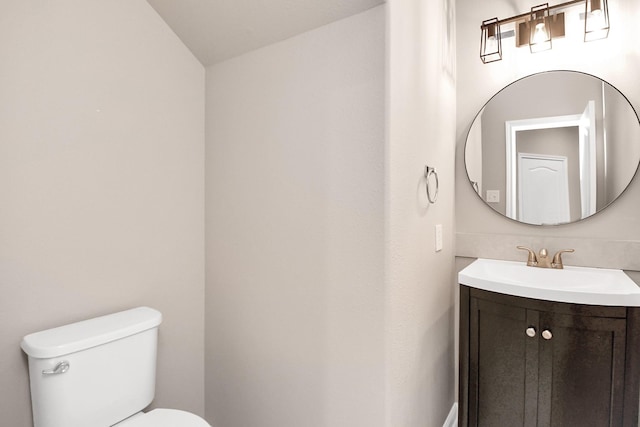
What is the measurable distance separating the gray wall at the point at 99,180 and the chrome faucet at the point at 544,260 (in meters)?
1.73

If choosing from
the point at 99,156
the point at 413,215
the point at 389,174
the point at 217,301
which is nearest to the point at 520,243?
the point at 413,215

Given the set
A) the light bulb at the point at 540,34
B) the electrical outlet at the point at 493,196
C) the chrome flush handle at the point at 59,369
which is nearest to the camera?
the chrome flush handle at the point at 59,369

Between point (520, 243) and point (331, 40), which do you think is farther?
point (520, 243)

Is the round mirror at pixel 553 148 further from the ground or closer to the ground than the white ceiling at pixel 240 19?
closer to the ground

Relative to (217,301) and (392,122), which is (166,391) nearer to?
(217,301)

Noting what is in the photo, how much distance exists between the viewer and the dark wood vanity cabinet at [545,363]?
122 centimetres

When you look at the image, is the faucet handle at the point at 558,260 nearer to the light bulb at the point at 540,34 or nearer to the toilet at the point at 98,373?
the light bulb at the point at 540,34

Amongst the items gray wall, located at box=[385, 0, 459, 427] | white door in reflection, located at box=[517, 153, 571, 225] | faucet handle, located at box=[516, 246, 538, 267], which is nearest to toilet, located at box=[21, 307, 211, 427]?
gray wall, located at box=[385, 0, 459, 427]

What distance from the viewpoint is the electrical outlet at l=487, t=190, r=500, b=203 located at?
1.90 meters

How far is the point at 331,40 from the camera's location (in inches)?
52.2

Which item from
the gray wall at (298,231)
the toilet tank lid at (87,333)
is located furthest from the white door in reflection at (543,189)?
the toilet tank lid at (87,333)

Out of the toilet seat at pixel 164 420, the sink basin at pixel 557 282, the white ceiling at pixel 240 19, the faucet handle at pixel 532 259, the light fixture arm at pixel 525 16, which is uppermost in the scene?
the light fixture arm at pixel 525 16

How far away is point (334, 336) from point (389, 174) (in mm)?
664

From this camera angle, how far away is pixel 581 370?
1.27 m
